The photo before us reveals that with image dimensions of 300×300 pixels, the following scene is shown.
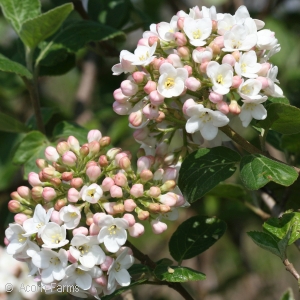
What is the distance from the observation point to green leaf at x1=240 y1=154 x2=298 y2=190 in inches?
57.7

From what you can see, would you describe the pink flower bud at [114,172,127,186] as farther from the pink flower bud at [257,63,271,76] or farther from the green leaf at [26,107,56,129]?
the green leaf at [26,107,56,129]

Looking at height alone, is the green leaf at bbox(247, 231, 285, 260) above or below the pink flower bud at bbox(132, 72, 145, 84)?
below

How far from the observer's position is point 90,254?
59.1 inches

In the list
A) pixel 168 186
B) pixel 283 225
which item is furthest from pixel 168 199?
pixel 283 225

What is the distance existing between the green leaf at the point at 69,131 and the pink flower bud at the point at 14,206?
59cm

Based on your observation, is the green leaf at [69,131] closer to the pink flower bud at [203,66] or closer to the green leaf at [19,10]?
the green leaf at [19,10]

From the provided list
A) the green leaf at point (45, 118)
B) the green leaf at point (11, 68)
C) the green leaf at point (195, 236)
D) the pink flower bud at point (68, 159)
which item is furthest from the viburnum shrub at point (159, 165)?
the green leaf at point (45, 118)

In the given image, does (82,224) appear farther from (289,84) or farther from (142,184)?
(289,84)

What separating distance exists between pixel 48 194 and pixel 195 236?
1.95ft

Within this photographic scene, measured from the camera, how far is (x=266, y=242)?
5.18 ft

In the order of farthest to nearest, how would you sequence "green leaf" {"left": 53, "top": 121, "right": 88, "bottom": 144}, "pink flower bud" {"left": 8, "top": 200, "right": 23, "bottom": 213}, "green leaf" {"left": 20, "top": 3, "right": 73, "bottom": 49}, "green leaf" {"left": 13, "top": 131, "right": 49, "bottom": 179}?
1. "green leaf" {"left": 53, "top": 121, "right": 88, "bottom": 144}
2. "green leaf" {"left": 13, "top": 131, "right": 49, "bottom": 179}
3. "green leaf" {"left": 20, "top": 3, "right": 73, "bottom": 49}
4. "pink flower bud" {"left": 8, "top": 200, "right": 23, "bottom": 213}

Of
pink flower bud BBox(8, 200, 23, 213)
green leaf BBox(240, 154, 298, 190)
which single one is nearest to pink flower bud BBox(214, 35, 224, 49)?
green leaf BBox(240, 154, 298, 190)

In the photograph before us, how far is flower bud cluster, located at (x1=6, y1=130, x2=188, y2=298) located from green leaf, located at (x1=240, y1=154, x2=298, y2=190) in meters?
0.22

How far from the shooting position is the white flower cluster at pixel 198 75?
1470 mm
